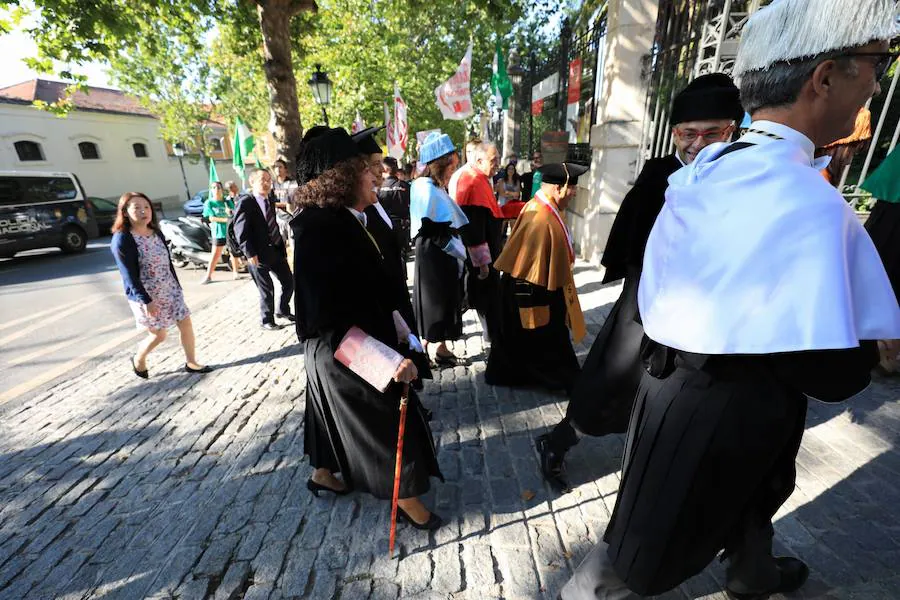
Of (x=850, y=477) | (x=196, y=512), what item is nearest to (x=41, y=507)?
(x=196, y=512)

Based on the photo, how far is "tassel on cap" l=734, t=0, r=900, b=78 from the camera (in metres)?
1.00

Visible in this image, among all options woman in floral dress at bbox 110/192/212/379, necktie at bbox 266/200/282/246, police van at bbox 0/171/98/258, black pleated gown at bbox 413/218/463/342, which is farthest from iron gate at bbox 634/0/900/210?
police van at bbox 0/171/98/258

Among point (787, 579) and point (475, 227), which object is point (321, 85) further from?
point (787, 579)

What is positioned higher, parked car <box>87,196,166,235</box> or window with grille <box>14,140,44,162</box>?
window with grille <box>14,140,44,162</box>

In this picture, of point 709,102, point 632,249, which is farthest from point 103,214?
point 709,102

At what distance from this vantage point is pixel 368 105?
58.9ft

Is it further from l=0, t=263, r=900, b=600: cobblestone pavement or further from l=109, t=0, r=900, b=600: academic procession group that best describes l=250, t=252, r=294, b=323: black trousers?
l=109, t=0, r=900, b=600: academic procession group

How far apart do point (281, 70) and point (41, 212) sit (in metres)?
9.94

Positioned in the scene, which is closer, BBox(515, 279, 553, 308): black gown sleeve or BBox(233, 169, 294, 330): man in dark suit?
BBox(515, 279, 553, 308): black gown sleeve

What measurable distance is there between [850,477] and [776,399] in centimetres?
207

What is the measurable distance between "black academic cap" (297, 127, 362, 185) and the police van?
14.6 m

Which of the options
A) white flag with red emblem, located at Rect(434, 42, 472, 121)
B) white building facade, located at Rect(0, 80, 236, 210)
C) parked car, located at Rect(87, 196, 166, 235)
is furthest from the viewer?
white building facade, located at Rect(0, 80, 236, 210)

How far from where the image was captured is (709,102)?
6.92ft

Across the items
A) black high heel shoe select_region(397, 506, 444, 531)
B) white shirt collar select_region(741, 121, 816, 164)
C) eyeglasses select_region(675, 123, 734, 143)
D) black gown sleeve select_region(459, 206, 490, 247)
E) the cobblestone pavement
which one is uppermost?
eyeglasses select_region(675, 123, 734, 143)
